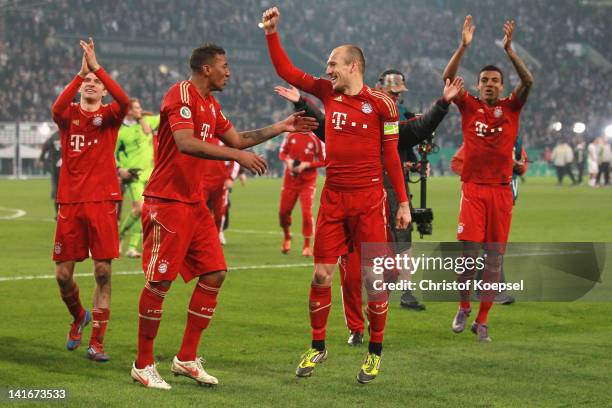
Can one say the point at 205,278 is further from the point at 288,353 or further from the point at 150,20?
the point at 150,20

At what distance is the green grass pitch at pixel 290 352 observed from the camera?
7.05m

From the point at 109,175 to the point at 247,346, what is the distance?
5.94 ft

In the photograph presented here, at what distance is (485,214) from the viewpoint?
32.3ft

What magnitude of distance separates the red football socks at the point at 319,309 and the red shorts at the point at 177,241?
0.84m

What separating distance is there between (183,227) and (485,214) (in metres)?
3.52

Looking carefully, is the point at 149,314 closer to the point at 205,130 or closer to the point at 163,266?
the point at 163,266

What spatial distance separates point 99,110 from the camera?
8.69m

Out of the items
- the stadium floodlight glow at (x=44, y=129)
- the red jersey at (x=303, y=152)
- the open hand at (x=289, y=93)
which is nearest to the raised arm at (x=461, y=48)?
the open hand at (x=289, y=93)

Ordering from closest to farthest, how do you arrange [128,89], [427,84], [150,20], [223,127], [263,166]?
[263,166]
[223,127]
[128,89]
[150,20]
[427,84]

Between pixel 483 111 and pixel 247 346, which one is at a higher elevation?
pixel 483 111

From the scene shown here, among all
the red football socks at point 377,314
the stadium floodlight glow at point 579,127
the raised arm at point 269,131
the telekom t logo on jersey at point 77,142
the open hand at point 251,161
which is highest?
the raised arm at point 269,131

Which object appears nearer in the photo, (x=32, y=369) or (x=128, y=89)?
(x=32, y=369)

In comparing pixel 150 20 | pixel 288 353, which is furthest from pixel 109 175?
pixel 150 20

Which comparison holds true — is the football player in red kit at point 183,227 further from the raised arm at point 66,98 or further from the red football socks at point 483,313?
the red football socks at point 483,313
